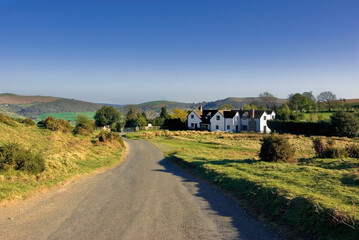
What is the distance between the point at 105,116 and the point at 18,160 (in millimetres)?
77752

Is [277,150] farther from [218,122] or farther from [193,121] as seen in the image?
[193,121]

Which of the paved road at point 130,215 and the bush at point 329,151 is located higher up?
the bush at point 329,151

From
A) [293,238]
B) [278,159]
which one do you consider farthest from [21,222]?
[278,159]

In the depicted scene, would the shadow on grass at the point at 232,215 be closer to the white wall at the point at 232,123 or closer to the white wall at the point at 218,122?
the white wall at the point at 232,123

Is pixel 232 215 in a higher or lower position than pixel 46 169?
lower

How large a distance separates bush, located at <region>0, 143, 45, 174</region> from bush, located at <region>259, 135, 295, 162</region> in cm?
1484

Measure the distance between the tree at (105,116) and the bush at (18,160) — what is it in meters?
76.6

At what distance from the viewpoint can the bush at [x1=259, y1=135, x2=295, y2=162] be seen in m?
18.2

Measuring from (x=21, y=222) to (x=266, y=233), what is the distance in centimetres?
776

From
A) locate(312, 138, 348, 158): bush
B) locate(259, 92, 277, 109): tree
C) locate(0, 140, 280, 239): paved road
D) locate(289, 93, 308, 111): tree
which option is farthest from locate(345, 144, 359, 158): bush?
locate(259, 92, 277, 109): tree

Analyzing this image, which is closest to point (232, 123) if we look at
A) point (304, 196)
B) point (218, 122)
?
point (218, 122)

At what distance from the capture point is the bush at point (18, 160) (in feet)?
43.1

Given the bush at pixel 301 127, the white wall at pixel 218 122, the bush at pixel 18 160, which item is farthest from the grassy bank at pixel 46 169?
the white wall at pixel 218 122

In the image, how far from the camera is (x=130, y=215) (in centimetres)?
895
